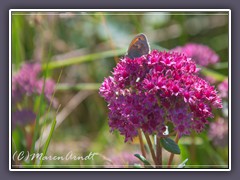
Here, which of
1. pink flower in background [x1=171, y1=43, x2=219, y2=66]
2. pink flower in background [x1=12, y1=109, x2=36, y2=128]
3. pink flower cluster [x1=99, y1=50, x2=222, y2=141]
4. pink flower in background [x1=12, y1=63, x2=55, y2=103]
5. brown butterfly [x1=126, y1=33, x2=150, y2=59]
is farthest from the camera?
pink flower in background [x1=171, y1=43, x2=219, y2=66]

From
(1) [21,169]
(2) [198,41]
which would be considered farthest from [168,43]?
(1) [21,169]

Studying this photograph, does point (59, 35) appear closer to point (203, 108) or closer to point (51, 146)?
point (51, 146)

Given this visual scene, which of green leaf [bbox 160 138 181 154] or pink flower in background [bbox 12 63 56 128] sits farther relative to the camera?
pink flower in background [bbox 12 63 56 128]

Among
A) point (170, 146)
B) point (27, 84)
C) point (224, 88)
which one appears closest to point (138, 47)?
point (170, 146)

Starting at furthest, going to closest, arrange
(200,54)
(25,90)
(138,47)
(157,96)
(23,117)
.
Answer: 1. (200,54)
2. (25,90)
3. (23,117)
4. (138,47)
5. (157,96)

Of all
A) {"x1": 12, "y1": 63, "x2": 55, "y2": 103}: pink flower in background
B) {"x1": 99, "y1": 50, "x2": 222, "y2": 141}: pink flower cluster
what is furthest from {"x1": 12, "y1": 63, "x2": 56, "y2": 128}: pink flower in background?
{"x1": 99, "y1": 50, "x2": 222, "y2": 141}: pink flower cluster

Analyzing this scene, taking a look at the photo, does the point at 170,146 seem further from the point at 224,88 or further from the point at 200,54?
the point at 200,54

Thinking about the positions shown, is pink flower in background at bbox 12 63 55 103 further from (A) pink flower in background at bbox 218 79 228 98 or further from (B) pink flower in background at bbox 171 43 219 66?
(A) pink flower in background at bbox 218 79 228 98
